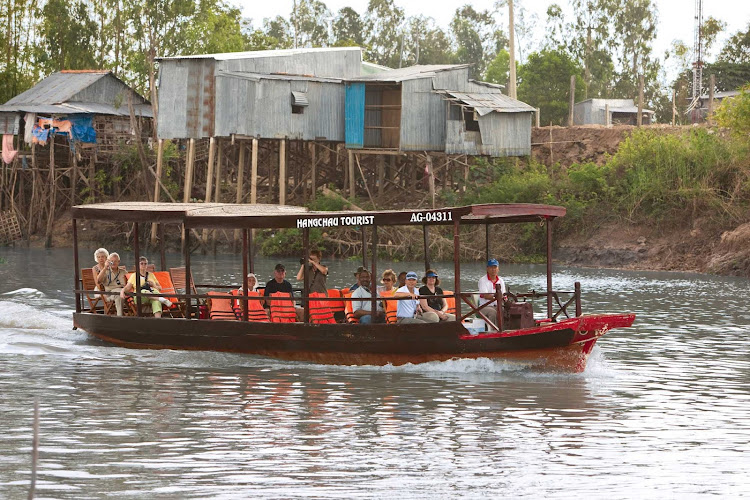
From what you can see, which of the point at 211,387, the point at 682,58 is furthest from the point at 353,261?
the point at 682,58

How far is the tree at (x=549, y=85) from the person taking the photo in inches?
2375

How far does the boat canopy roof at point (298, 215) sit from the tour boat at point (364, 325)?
2 centimetres

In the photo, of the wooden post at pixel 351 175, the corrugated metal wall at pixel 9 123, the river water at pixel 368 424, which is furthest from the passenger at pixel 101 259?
the corrugated metal wall at pixel 9 123

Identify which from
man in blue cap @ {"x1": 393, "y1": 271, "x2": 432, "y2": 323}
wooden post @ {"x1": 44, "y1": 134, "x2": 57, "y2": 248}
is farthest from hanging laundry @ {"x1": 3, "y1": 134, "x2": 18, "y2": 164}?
man in blue cap @ {"x1": 393, "y1": 271, "x2": 432, "y2": 323}

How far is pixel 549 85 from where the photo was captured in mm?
60406

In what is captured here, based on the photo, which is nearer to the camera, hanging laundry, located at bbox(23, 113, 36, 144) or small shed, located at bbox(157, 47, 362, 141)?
small shed, located at bbox(157, 47, 362, 141)

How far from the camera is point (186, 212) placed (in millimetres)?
17891

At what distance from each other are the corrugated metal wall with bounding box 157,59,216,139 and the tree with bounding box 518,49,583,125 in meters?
24.1

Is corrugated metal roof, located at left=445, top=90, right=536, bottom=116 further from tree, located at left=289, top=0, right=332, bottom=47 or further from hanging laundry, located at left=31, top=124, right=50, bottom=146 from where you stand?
tree, located at left=289, top=0, right=332, bottom=47

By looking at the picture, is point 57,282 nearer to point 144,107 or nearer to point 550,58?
point 144,107

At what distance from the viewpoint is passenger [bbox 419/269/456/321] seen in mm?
16594

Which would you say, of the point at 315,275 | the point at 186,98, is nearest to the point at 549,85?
the point at 186,98

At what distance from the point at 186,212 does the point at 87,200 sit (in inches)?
1276

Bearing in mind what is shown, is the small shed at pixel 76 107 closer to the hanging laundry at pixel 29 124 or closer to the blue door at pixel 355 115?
the hanging laundry at pixel 29 124
